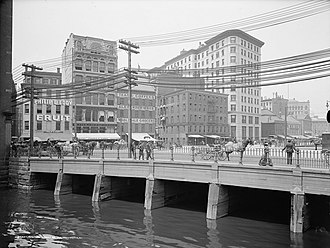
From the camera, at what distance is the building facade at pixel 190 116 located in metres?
65.8

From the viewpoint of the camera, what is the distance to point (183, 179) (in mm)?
19312

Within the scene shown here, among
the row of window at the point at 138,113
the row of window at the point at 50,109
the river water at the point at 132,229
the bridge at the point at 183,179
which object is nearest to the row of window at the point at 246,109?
the row of window at the point at 138,113

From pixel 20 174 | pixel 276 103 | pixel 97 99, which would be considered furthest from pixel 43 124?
pixel 276 103

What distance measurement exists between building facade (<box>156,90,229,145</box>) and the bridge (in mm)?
38976

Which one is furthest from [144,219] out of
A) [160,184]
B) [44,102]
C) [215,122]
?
[215,122]

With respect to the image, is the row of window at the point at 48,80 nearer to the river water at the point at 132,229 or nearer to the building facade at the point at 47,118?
the building facade at the point at 47,118

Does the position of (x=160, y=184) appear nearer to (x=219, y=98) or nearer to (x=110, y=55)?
(x=110, y=55)

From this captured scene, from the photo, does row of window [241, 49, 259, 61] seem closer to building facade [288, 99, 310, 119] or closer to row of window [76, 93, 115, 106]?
row of window [76, 93, 115, 106]

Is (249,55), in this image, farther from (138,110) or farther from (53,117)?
(53,117)

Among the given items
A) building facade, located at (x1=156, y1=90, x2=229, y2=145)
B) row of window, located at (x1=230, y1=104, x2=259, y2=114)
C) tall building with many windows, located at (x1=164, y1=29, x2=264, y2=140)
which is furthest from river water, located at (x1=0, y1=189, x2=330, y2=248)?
row of window, located at (x1=230, y1=104, x2=259, y2=114)

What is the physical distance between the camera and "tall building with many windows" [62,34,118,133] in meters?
57.1

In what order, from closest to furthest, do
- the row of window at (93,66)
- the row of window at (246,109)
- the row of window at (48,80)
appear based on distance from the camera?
the row of window at (93,66)
the row of window at (48,80)
the row of window at (246,109)

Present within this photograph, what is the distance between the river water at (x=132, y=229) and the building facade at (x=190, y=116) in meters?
44.1

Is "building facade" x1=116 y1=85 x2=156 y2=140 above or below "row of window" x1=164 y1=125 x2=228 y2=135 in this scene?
above
